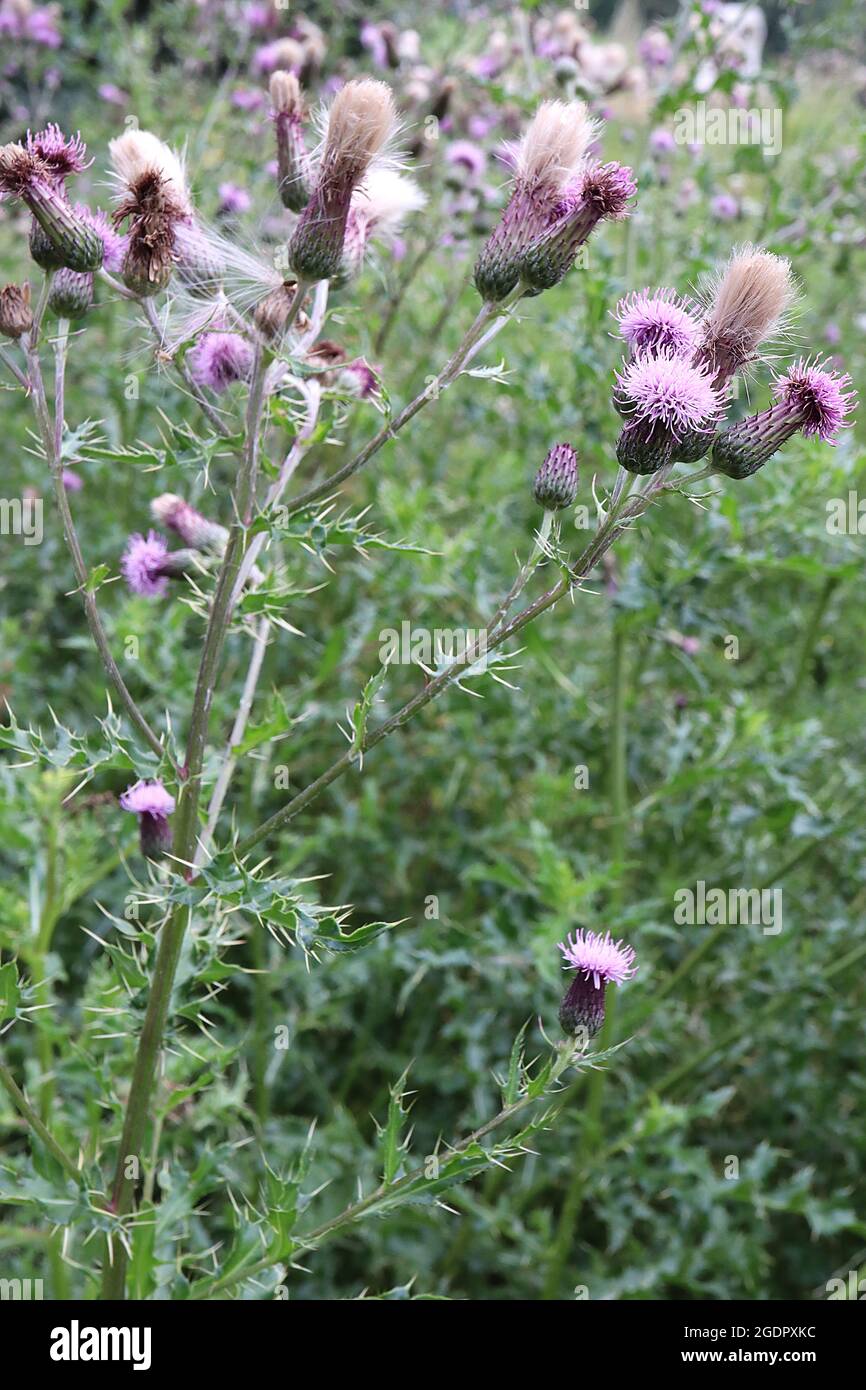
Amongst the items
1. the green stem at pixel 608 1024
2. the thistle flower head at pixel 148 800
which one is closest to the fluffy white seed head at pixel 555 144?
the thistle flower head at pixel 148 800

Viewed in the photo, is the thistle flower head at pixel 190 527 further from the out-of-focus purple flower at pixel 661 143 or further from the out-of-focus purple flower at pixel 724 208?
the out-of-focus purple flower at pixel 724 208

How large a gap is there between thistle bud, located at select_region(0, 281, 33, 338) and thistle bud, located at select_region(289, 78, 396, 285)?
1.34 ft

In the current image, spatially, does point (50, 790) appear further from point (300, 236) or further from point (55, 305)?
point (300, 236)

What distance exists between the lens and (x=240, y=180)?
559cm

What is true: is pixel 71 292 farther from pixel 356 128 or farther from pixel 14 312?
pixel 356 128

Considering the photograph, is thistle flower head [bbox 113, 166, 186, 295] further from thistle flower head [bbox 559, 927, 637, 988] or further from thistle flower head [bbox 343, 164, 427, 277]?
thistle flower head [bbox 559, 927, 637, 988]

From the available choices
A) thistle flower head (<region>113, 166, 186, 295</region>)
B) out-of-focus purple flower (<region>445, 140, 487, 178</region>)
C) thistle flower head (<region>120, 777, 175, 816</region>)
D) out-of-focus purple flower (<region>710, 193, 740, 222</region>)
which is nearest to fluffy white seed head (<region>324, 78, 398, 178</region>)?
thistle flower head (<region>113, 166, 186, 295</region>)

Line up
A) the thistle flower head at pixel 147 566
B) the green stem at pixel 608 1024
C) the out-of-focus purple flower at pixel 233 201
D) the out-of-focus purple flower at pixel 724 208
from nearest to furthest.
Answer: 1. the thistle flower head at pixel 147 566
2. the green stem at pixel 608 1024
3. the out-of-focus purple flower at pixel 233 201
4. the out-of-focus purple flower at pixel 724 208

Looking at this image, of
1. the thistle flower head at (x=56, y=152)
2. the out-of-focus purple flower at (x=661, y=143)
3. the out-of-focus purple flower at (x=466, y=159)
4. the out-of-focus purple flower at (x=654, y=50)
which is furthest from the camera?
the out-of-focus purple flower at (x=654, y=50)

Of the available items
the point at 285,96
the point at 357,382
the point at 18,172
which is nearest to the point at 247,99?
the point at 285,96

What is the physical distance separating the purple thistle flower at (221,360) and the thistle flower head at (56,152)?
303mm

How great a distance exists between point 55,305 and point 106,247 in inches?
5.2

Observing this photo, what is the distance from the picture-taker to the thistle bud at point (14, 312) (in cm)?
177
